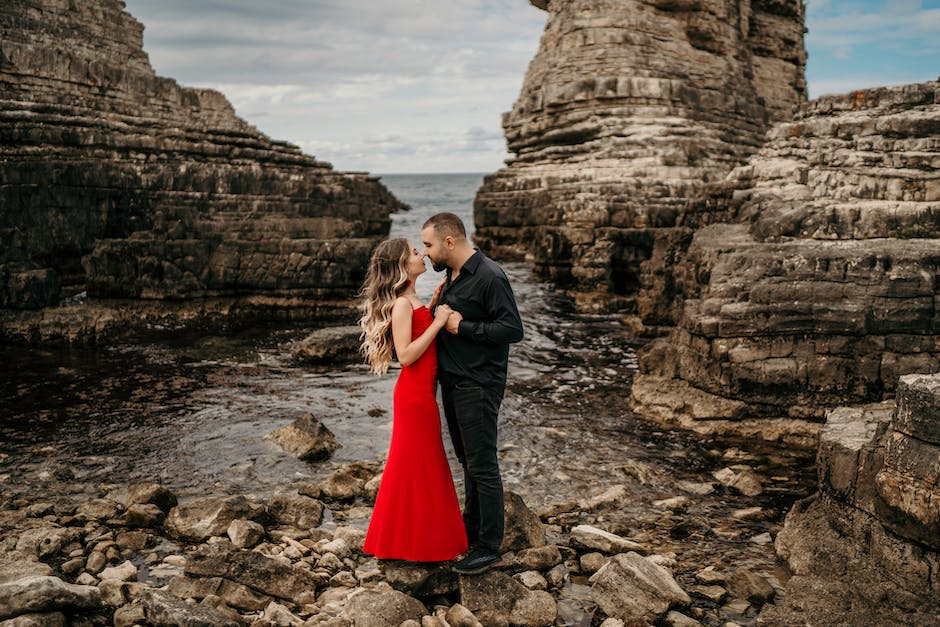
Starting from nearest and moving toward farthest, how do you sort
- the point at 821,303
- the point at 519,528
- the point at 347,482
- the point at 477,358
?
1. the point at 477,358
2. the point at 519,528
3. the point at 347,482
4. the point at 821,303

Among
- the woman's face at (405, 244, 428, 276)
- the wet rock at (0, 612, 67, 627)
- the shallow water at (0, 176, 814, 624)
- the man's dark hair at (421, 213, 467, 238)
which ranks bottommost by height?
the shallow water at (0, 176, 814, 624)

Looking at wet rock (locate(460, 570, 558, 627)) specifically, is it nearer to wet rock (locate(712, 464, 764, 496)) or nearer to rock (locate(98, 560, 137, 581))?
rock (locate(98, 560, 137, 581))

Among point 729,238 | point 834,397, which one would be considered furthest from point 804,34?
point 834,397

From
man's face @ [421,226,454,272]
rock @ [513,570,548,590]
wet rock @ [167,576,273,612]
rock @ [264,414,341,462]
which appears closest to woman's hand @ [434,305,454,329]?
man's face @ [421,226,454,272]

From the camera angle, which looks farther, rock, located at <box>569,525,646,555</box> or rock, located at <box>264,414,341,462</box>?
rock, located at <box>264,414,341,462</box>

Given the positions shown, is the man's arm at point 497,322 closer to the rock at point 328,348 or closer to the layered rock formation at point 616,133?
the rock at point 328,348

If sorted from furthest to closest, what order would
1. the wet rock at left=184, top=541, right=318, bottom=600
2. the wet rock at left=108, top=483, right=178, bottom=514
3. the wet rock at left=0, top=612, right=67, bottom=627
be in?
the wet rock at left=108, top=483, right=178, bottom=514 < the wet rock at left=184, top=541, right=318, bottom=600 < the wet rock at left=0, top=612, right=67, bottom=627

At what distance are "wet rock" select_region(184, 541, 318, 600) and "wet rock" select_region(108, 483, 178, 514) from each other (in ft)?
4.10

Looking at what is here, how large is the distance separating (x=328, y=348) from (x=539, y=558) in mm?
7112

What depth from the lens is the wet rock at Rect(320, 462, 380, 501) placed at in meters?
5.80

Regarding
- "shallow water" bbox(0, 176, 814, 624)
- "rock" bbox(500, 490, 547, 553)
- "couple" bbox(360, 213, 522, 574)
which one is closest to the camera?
"couple" bbox(360, 213, 522, 574)

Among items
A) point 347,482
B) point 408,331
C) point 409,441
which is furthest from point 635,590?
point 347,482

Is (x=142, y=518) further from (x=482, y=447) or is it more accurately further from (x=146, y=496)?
(x=482, y=447)

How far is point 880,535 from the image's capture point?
13.8 feet
